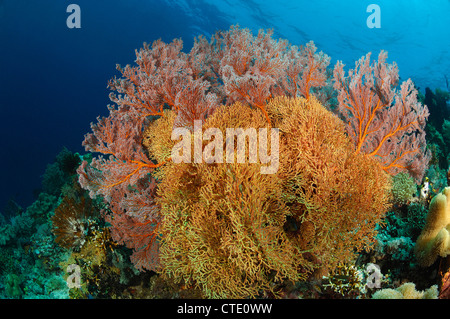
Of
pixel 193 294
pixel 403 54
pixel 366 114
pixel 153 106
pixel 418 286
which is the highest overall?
pixel 403 54

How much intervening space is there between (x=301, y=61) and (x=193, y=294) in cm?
516

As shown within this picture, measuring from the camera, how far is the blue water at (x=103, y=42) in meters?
37.5

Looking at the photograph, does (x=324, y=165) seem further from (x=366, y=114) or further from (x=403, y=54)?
(x=403, y=54)

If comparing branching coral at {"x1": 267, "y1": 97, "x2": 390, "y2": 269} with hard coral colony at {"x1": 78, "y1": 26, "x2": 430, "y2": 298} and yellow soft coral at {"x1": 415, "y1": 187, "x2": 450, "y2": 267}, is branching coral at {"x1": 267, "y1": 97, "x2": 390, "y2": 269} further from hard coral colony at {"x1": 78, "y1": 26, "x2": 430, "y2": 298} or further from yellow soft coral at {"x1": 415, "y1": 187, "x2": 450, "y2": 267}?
yellow soft coral at {"x1": 415, "y1": 187, "x2": 450, "y2": 267}

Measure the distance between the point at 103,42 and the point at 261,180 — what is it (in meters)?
86.2

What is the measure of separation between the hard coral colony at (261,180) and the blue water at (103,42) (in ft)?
95.7

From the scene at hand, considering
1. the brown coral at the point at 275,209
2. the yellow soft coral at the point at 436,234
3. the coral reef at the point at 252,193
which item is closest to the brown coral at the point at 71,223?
the coral reef at the point at 252,193

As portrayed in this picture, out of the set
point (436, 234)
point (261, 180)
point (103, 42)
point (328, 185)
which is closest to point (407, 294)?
point (436, 234)

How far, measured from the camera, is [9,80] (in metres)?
65.4

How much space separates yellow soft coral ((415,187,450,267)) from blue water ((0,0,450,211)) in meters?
33.6

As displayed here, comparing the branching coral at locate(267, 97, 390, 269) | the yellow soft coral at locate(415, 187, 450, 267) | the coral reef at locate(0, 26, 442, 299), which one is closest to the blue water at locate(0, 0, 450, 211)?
the coral reef at locate(0, 26, 442, 299)

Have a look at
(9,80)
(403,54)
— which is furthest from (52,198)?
(9,80)

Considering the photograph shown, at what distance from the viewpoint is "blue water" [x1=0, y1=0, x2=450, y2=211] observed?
37.5 metres

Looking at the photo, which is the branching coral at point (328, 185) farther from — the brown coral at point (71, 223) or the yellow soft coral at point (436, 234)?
the brown coral at point (71, 223)
